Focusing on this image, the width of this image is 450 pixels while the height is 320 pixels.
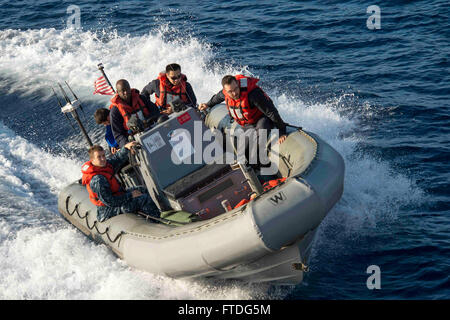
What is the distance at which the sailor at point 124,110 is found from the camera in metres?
7.08

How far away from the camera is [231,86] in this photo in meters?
6.51

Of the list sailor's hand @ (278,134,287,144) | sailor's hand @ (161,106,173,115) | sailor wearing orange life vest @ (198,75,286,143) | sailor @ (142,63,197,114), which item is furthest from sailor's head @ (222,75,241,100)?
sailor @ (142,63,197,114)

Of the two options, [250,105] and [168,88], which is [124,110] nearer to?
[168,88]

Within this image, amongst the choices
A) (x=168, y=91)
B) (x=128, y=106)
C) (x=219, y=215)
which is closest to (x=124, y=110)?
(x=128, y=106)

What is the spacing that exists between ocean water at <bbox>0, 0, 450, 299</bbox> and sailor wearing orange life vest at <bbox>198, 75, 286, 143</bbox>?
1.43 m

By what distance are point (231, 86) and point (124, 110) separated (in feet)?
4.96

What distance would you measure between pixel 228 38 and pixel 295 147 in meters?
7.18

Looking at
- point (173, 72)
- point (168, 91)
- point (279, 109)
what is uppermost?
point (173, 72)

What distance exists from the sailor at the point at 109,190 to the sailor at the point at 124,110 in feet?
1.92

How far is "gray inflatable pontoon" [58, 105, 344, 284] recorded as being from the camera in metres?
5.16

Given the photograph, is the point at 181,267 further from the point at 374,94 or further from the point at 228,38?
the point at 228,38

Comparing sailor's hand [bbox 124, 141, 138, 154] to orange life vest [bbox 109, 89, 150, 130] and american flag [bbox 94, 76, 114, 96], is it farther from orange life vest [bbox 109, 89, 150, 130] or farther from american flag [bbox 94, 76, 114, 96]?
Answer: american flag [bbox 94, 76, 114, 96]

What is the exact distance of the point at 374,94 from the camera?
1008 cm

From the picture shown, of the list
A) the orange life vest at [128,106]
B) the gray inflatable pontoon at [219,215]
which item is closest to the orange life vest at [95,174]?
the gray inflatable pontoon at [219,215]
